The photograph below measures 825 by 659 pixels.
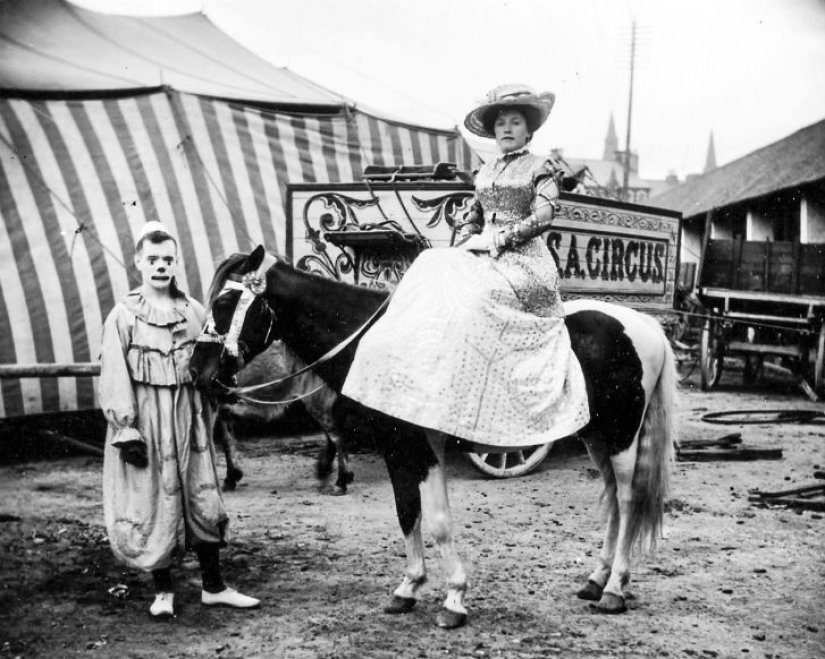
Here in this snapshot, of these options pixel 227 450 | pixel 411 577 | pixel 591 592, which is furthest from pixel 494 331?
pixel 227 450

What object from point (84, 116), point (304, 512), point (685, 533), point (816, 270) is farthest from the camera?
point (816, 270)

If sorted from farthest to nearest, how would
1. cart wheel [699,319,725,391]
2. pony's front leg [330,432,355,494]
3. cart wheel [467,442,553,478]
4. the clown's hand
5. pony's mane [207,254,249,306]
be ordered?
cart wheel [699,319,725,391], cart wheel [467,442,553,478], pony's front leg [330,432,355,494], pony's mane [207,254,249,306], the clown's hand

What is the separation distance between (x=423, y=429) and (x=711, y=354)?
396 inches

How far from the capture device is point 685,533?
4844mm

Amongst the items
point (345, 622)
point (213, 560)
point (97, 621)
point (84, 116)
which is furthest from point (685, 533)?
point (84, 116)

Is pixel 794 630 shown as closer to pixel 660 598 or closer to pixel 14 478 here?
pixel 660 598

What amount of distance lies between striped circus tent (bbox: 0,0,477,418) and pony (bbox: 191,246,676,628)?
3.34 metres

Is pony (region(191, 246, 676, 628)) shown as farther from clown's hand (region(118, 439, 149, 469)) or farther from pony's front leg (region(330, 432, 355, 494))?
pony's front leg (region(330, 432, 355, 494))

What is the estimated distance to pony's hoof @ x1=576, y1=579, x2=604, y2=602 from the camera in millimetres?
3730

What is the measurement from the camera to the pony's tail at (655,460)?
3.79 m

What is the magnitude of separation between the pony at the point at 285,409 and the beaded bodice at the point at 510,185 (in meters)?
2.49

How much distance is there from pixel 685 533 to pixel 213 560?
9.86 ft

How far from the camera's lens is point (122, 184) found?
8148mm

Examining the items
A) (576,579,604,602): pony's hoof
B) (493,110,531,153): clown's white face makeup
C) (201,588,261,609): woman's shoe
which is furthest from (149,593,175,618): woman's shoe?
(493,110,531,153): clown's white face makeup
